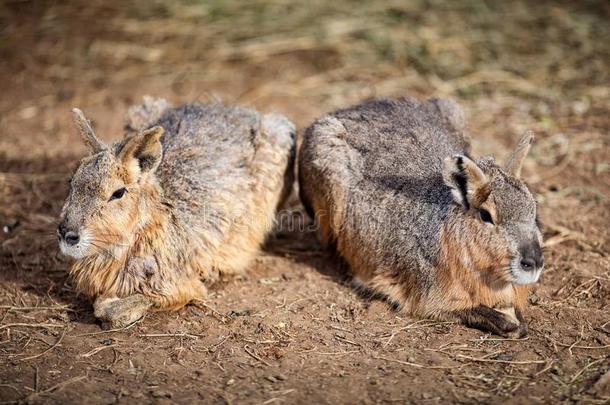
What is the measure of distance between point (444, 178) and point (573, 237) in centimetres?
184

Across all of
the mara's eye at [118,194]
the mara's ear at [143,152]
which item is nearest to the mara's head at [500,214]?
the mara's ear at [143,152]

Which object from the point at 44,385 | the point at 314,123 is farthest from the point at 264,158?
the point at 44,385

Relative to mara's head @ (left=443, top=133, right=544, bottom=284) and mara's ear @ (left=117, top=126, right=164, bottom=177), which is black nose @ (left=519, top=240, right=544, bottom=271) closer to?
mara's head @ (left=443, top=133, right=544, bottom=284)

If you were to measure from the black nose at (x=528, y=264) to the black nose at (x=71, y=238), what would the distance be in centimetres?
299

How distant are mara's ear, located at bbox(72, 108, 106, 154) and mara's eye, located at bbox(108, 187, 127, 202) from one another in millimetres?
376

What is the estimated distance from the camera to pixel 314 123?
22.1ft

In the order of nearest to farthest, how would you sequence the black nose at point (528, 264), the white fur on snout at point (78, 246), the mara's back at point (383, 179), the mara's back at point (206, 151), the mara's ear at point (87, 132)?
the black nose at point (528, 264) → the white fur on snout at point (78, 246) → the mara's ear at point (87, 132) → the mara's back at point (383, 179) → the mara's back at point (206, 151)

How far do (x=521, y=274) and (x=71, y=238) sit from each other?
303 centimetres

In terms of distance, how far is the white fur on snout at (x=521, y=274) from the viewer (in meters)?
5.07

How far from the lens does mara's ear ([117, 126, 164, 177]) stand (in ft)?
17.7

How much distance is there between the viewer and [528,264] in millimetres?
5059

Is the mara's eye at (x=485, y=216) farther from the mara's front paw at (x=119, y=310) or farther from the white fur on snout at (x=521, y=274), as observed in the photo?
the mara's front paw at (x=119, y=310)

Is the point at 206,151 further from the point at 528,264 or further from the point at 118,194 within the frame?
the point at 528,264

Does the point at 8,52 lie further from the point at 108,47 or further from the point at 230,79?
the point at 230,79
